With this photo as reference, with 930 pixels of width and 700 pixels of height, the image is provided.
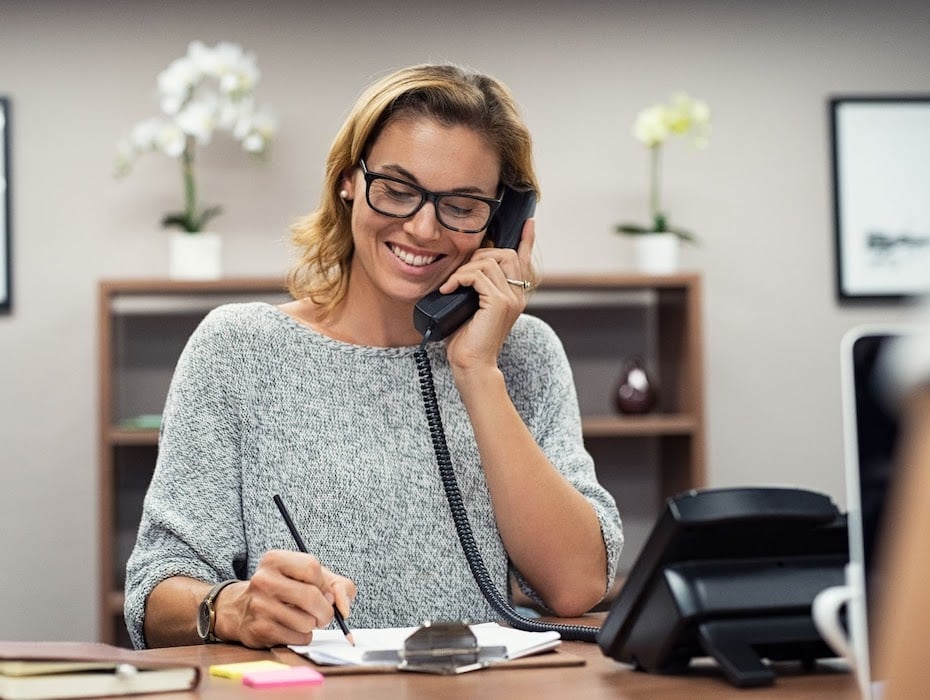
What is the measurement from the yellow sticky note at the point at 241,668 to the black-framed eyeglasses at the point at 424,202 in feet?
2.47

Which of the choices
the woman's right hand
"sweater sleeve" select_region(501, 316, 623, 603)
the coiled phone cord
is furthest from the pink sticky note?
"sweater sleeve" select_region(501, 316, 623, 603)

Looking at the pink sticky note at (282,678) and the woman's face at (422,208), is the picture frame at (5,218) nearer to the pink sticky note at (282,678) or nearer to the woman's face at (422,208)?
the woman's face at (422,208)

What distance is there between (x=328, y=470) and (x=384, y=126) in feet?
1.65

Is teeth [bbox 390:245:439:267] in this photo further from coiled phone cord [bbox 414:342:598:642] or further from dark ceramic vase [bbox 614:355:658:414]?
dark ceramic vase [bbox 614:355:658:414]

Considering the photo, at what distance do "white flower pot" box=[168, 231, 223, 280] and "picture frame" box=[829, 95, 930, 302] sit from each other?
1988 mm

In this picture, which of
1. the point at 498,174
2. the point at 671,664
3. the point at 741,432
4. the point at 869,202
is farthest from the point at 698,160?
the point at 671,664

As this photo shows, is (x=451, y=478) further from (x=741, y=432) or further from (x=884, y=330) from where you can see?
(x=741, y=432)

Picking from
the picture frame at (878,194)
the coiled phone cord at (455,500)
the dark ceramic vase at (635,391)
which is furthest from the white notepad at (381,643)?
the picture frame at (878,194)

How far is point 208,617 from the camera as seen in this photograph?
1.35 meters

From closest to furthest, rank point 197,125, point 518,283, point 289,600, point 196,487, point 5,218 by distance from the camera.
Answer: point 289,600 → point 196,487 → point 518,283 → point 197,125 → point 5,218

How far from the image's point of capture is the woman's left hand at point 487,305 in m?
1.71

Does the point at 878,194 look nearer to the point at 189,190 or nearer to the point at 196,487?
the point at 189,190

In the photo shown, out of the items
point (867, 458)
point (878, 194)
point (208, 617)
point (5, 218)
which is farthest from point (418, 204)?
point (878, 194)

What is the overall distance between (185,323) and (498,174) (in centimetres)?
214
